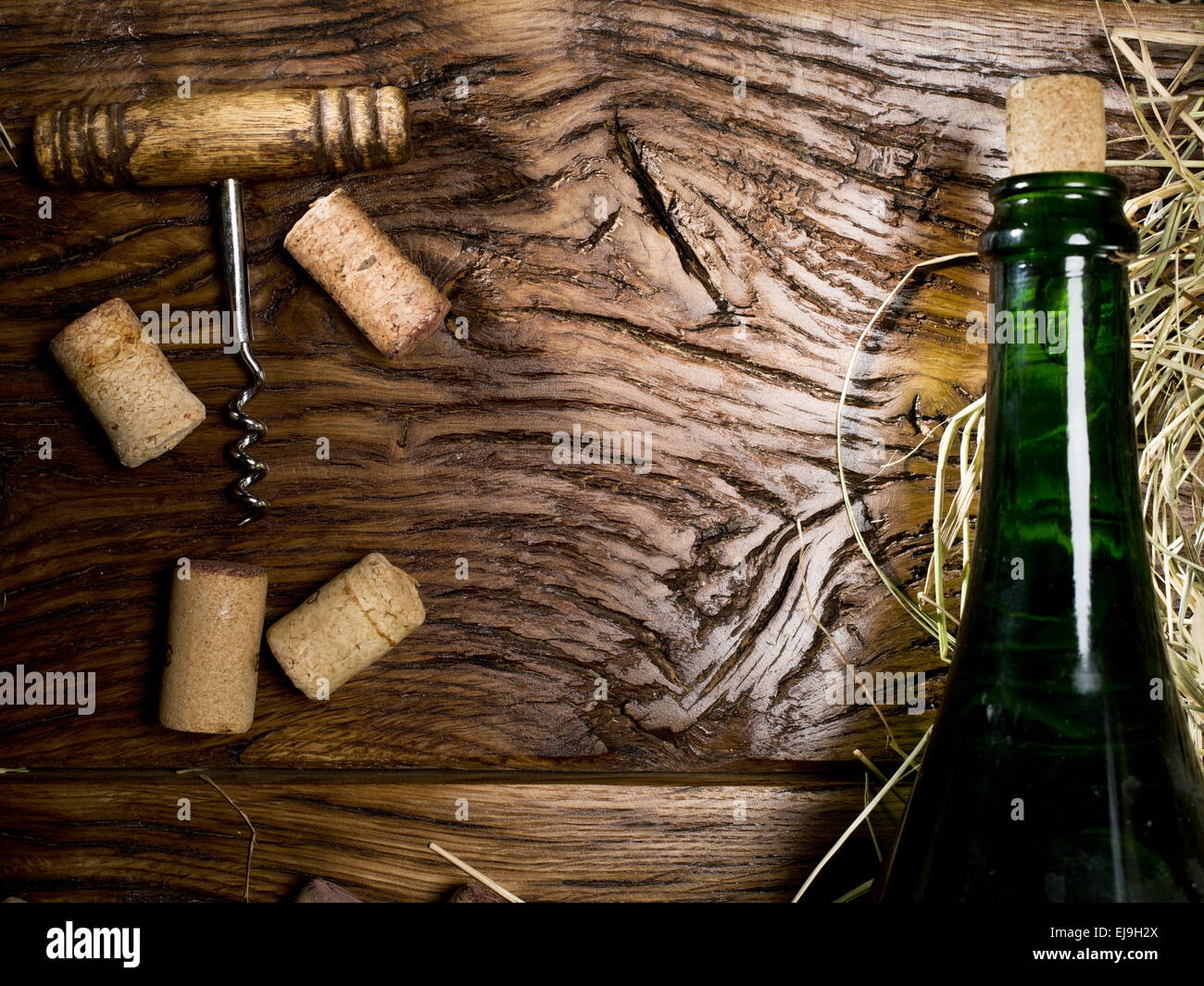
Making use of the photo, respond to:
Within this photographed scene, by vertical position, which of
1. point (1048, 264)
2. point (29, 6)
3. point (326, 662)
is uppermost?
Answer: point (29, 6)

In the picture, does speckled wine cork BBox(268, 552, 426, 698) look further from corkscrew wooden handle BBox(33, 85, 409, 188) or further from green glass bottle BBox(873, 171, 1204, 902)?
green glass bottle BBox(873, 171, 1204, 902)

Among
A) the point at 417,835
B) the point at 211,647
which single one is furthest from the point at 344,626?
the point at 417,835

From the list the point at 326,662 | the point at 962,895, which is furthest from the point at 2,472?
the point at 962,895

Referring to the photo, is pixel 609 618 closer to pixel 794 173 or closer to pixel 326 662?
pixel 326 662
